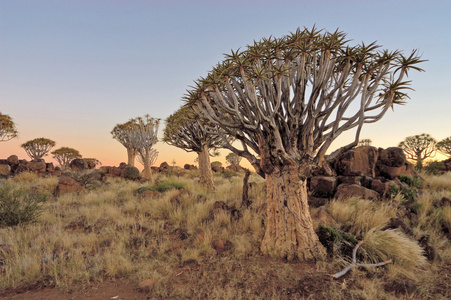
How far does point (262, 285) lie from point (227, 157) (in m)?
39.3

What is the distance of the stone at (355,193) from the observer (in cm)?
938

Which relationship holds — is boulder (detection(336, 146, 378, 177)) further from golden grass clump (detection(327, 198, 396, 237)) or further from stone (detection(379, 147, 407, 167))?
golden grass clump (detection(327, 198, 396, 237))

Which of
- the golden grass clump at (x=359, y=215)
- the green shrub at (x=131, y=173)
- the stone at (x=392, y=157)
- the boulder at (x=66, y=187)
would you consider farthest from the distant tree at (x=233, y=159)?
the golden grass clump at (x=359, y=215)

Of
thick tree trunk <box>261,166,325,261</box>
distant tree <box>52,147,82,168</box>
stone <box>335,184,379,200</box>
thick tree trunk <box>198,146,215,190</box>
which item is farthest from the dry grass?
distant tree <box>52,147,82,168</box>

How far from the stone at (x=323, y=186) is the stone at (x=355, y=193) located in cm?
33

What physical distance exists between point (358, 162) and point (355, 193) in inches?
87.9

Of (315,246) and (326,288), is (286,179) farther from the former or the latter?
(326,288)

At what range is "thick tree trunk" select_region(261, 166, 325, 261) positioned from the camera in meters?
5.54

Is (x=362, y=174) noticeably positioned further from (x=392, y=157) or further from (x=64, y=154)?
(x=64, y=154)

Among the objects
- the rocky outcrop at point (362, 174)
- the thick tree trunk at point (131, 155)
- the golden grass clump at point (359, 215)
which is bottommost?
the golden grass clump at point (359, 215)

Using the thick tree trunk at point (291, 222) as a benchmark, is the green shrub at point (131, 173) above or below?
above

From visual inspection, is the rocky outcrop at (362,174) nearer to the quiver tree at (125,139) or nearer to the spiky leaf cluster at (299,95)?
the spiky leaf cluster at (299,95)

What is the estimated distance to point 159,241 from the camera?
6492mm

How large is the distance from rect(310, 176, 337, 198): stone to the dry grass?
143cm
